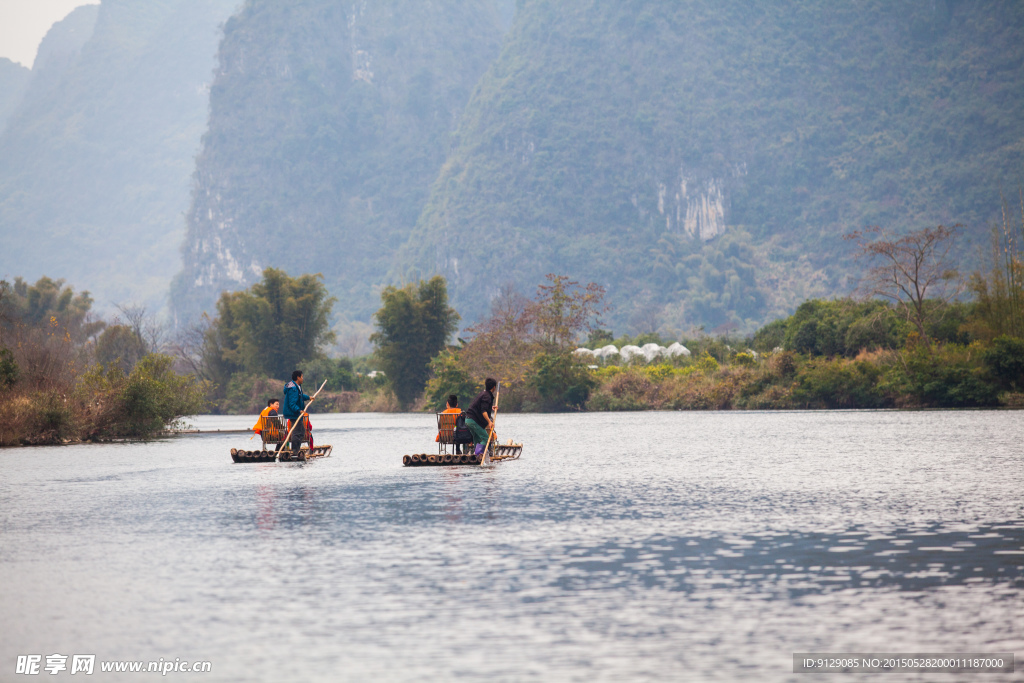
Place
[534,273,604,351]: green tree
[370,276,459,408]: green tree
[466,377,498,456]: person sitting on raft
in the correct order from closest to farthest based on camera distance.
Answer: [466,377,498,456]: person sitting on raft
[534,273,604,351]: green tree
[370,276,459,408]: green tree

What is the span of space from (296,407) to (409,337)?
5032 cm

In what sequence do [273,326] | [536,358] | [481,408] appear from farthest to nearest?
1. [273,326]
2. [536,358]
3. [481,408]

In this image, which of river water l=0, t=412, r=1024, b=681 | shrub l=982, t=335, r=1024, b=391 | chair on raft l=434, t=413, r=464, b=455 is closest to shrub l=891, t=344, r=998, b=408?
shrub l=982, t=335, r=1024, b=391

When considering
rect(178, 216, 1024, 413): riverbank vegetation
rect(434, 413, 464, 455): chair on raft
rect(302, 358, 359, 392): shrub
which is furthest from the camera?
rect(302, 358, 359, 392): shrub

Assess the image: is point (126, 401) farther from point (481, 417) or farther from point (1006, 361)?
point (1006, 361)

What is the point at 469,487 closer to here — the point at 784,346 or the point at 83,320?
the point at 784,346

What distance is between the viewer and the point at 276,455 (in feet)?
86.1

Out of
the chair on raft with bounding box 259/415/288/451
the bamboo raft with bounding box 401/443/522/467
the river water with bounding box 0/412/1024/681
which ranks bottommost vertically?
the river water with bounding box 0/412/1024/681

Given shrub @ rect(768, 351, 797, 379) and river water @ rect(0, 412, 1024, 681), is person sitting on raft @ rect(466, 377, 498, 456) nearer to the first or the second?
river water @ rect(0, 412, 1024, 681)

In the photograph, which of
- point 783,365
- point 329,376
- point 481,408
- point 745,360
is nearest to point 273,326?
point 329,376

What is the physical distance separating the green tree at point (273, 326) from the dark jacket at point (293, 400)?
5963 cm

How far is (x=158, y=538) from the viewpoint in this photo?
13297 millimetres

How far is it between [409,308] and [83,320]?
121 feet

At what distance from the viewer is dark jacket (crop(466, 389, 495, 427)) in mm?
24172
